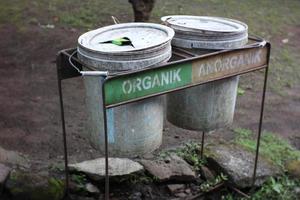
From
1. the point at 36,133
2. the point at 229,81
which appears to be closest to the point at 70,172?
the point at 36,133

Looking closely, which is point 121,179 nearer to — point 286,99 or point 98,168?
point 98,168

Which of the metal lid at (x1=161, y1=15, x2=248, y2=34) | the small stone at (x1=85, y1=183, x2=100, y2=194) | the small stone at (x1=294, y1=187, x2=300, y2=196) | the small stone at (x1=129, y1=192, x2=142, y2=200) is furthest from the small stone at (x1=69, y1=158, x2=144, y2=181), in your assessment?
the small stone at (x1=294, y1=187, x2=300, y2=196)

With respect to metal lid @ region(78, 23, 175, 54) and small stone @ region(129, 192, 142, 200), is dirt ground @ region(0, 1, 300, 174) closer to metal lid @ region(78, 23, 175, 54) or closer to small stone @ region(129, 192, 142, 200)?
small stone @ region(129, 192, 142, 200)

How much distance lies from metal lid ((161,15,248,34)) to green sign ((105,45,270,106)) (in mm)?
196

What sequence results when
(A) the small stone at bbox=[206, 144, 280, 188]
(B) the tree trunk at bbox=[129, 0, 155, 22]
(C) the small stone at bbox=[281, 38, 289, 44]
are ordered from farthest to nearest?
(C) the small stone at bbox=[281, 38, 289, 44] < (B) the tree trunk at bbox=[129, 0, 155, 22] < (A) the small stone at bbox=[206, 144, 280, 188]

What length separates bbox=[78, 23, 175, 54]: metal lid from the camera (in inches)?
112

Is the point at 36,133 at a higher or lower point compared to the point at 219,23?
lower

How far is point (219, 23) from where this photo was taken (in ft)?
11.8

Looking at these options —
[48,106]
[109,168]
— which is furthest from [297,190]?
[48,106]

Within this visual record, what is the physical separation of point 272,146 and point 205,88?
161cm

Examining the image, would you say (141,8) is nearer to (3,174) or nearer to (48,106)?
(48,106)

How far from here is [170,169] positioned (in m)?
4.01

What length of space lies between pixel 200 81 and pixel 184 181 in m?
1.21

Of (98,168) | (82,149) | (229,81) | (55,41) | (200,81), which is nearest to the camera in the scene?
(200,81)
